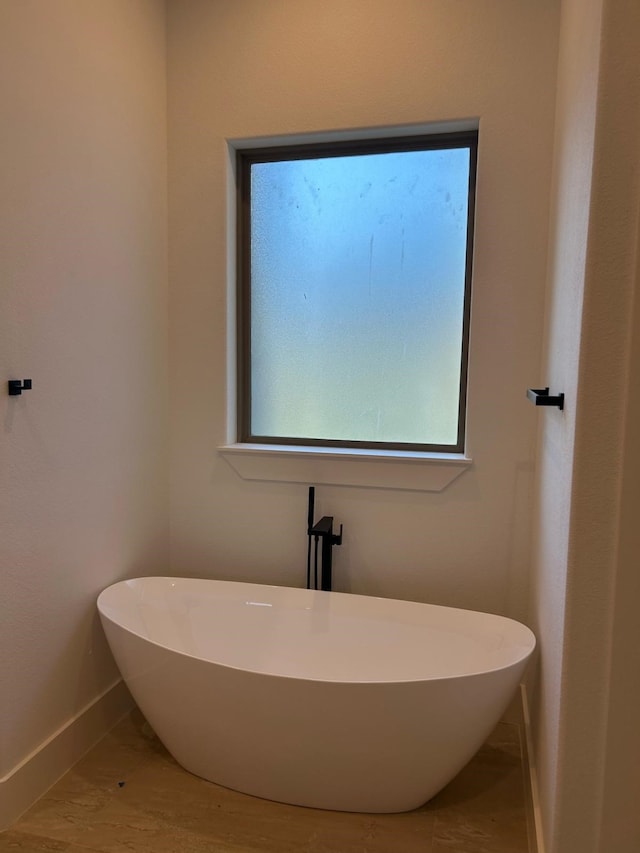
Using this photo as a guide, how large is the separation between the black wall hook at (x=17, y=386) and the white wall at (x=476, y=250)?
83cm

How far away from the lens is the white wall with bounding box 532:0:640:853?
1.12m

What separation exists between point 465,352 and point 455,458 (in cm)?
40

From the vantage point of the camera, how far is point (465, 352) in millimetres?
Answer: 2152

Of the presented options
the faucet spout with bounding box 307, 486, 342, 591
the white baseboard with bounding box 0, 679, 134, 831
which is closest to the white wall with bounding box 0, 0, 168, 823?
the white baseboard with bounding box 0, 679, 134, 831

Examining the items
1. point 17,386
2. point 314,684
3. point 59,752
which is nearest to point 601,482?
point 314,684

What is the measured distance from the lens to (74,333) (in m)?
1.81

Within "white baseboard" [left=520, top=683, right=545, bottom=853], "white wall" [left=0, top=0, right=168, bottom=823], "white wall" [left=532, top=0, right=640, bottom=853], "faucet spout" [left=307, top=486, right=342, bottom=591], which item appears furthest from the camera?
"faucet spout" [left=307, top=486, right=342, bottom=591]

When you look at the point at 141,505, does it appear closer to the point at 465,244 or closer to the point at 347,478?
the point at 347,478

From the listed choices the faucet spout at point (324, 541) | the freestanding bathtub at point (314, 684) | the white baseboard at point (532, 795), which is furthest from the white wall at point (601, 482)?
the faucet spout at point (324, 541)

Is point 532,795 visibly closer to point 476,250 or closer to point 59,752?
point 59,752

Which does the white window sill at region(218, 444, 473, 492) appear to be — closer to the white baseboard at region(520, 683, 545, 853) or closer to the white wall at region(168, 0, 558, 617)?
the white wall at region(168, 0, 558, 617)

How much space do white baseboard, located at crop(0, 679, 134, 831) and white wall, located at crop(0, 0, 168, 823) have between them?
18mm

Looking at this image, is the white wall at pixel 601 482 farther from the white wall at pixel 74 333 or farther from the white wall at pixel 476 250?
the white wall at pixel 74 333

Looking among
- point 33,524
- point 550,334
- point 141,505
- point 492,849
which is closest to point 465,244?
point 550,334
